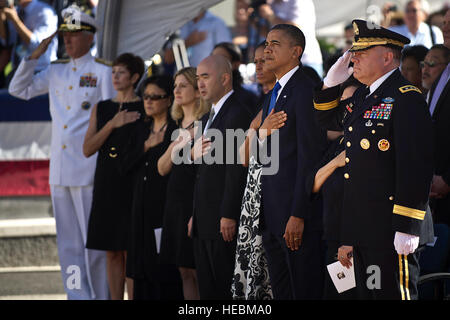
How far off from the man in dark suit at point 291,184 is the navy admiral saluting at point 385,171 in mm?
564

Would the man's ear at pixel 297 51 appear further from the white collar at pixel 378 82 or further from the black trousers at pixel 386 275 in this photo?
the black trousers at pixel 386 275

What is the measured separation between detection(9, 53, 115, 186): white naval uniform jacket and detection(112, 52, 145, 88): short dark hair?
0.26 meters

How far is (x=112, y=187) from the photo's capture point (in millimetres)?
6441

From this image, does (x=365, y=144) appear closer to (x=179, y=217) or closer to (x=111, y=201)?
(x=179, y=217)

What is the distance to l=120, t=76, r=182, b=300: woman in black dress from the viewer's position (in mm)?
6086

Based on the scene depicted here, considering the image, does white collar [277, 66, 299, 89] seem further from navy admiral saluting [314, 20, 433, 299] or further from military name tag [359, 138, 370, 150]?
military name tag [359, 138, 370, 150]

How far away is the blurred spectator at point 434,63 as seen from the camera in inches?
222

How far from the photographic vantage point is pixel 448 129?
5105 millimetres

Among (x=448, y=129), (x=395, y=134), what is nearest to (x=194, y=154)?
(x=448, y=129)

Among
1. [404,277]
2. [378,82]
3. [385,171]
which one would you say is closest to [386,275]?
[404,277]

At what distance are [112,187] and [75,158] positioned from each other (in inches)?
23.3

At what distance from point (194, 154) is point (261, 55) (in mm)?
767

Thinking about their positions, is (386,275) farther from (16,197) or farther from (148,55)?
(16,197)

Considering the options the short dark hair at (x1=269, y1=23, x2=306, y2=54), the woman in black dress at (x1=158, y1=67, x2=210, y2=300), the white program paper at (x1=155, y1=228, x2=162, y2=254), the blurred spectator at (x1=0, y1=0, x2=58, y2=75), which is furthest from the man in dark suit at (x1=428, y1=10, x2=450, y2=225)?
the blurred spectator at (x1=0, y1=0, x2=58, y2=75)
